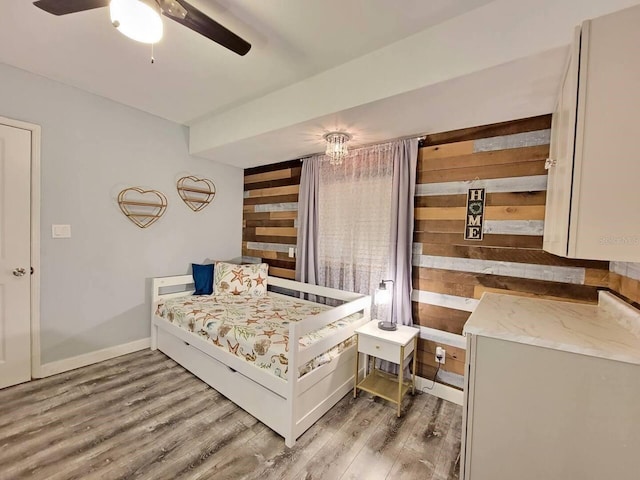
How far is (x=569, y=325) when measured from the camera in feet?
4.40

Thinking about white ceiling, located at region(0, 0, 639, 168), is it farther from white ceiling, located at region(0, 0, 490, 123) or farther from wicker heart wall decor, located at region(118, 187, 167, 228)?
wicker heart wall decor, located at region(118, 187, 167, 228)

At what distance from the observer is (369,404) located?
227 cm

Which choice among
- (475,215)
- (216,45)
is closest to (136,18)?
(216,45)

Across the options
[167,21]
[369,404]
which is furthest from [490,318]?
[167,21]

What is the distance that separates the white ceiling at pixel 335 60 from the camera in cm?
143

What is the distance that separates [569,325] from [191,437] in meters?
2.29

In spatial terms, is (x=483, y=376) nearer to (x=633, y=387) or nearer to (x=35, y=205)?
(x=633, y=387)

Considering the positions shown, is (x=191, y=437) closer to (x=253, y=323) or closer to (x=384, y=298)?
(x=253, y=323)

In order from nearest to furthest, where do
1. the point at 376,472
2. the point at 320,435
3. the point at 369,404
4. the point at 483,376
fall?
the point at 483,376, the point at 376,472, the point at 320,435, the point at 369,404

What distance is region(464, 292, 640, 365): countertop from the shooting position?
1.08 m

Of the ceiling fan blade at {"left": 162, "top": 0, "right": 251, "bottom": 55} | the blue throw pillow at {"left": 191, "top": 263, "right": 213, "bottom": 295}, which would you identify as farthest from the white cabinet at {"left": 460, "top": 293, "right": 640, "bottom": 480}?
the blue throw pillow at {"left": 191, "top": 263, "right": 213, "bottom": 295}

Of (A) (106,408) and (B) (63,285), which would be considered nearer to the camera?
(A) (106,408)

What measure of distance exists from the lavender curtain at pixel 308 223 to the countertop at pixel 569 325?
183 cm

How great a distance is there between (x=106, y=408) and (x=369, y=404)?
2.02 m
